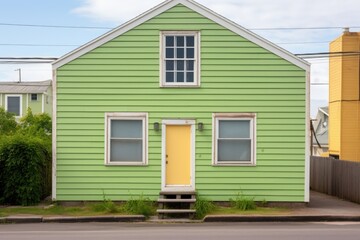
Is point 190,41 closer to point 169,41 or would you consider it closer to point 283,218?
point 169,41

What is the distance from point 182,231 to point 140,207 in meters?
3.71

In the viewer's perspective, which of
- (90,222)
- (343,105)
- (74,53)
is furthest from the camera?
(343,105)

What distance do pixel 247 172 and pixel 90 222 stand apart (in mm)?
5290

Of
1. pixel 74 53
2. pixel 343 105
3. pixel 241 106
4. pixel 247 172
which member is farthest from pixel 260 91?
pixel 343 105

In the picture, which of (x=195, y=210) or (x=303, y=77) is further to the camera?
(x=303, y=77)

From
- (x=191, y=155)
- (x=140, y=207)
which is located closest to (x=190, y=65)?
(x=191, y=155)

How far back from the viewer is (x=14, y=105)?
55438mm

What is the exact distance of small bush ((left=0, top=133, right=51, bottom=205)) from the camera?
19500 millimetres

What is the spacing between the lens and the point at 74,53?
770 inches

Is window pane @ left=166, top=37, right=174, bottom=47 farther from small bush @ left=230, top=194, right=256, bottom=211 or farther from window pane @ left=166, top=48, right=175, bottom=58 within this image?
small bush @ left=230, top=194, right=256, bottom=211

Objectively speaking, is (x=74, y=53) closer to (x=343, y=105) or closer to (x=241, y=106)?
(x=241, y=106)

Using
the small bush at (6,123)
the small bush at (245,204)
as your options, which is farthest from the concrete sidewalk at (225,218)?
the small bush at (6,123)

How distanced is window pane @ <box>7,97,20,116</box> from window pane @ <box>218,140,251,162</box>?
1523 inches

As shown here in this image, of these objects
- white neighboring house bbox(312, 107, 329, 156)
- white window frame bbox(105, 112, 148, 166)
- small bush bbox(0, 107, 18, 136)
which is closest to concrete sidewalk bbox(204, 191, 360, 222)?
white window frame bbox(105, 112, 148, 166)
